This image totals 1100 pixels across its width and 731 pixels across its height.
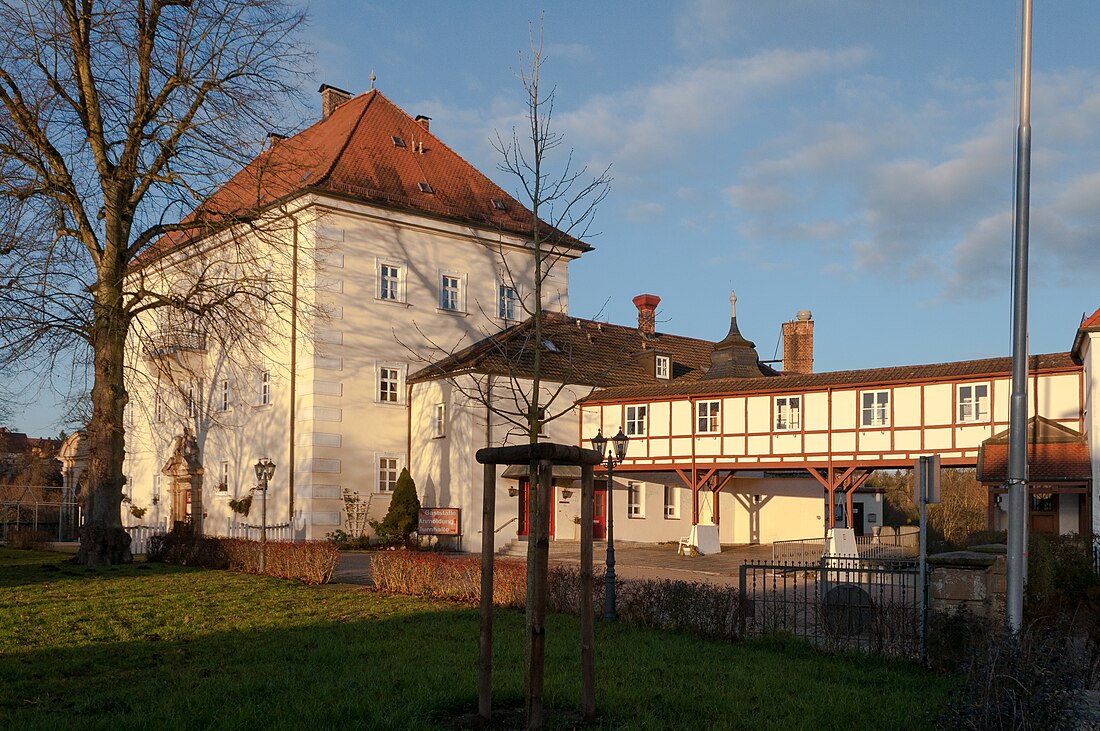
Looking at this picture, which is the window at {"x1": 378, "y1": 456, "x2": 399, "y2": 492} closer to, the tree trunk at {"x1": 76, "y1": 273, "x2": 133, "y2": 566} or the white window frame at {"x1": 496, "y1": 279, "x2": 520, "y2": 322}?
the white window frame at {"x1": 496, "y1": 279, "x2": 520, "y2": 322}

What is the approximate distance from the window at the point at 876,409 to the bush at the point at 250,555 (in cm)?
1738

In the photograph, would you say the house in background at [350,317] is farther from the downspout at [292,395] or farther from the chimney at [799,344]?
the chimney at [799,344]

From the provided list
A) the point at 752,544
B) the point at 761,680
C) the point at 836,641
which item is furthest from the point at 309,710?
the point at 752,544

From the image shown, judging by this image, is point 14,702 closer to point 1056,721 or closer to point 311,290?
point 1056,721

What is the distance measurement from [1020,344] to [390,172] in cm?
2959

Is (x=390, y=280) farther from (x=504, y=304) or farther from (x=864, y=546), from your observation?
(x=864, y=546)

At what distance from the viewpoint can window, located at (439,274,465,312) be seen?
120ft

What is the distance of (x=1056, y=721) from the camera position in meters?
6.14

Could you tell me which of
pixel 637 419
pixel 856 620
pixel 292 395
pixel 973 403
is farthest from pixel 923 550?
pixel 637 419

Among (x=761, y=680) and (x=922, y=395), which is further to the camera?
(x=922, y=395)

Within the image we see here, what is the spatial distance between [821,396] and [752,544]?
10.3m

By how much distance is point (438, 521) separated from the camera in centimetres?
3103

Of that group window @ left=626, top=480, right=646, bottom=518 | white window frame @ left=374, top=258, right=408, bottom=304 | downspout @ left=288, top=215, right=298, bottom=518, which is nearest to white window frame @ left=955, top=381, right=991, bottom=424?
window @ left=626, top=480, right=646, bottom=518

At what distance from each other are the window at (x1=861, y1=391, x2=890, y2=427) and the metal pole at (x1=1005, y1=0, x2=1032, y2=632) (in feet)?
71.6
